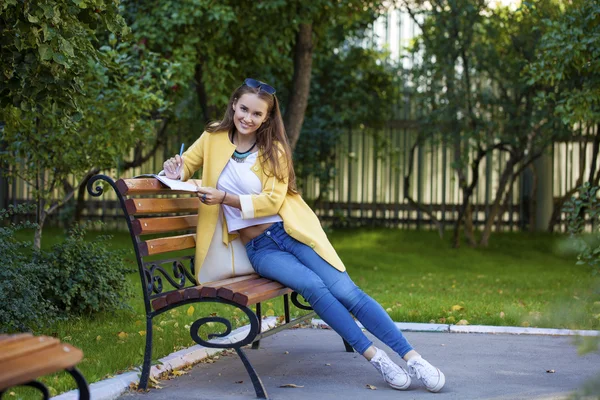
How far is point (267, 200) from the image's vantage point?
15.4 ft

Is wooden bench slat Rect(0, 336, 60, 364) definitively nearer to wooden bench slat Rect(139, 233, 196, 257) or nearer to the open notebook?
wooden bench slat Rect(139, 233, 196, 257)

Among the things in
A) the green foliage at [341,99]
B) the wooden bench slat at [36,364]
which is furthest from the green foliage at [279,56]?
the wooden bench slat at [36,364]

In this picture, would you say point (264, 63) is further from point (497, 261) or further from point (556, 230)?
point (556, 230)

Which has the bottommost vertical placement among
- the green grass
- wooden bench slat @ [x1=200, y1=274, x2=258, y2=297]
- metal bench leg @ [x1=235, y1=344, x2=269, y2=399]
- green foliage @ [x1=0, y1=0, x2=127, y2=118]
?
the green grass

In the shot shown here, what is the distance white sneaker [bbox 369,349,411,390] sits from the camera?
4.32 meters

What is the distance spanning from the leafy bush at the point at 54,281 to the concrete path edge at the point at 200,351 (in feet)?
3.22

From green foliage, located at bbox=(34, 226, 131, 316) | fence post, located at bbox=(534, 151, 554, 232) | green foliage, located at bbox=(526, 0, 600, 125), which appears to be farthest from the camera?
fence post, located at bbox=(534, 151, 554, 232)

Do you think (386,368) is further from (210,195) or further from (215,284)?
(210,195)

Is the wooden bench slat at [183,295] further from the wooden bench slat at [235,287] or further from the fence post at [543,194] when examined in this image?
the fence post at [543,194]

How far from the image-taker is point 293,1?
1098cm

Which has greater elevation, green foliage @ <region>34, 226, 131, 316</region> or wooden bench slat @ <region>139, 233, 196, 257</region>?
wooden bench slat @ <region>139, 233, 196, 257</region>

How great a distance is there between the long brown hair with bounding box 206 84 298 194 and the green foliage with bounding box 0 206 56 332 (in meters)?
1.48

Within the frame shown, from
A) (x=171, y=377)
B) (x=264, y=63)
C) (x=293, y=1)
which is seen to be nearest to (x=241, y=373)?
(x=171, y=377)

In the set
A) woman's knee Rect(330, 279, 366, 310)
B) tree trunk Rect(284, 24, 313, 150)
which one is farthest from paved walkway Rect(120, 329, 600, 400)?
tree trunk Rect(284, 24, 313, 150)
